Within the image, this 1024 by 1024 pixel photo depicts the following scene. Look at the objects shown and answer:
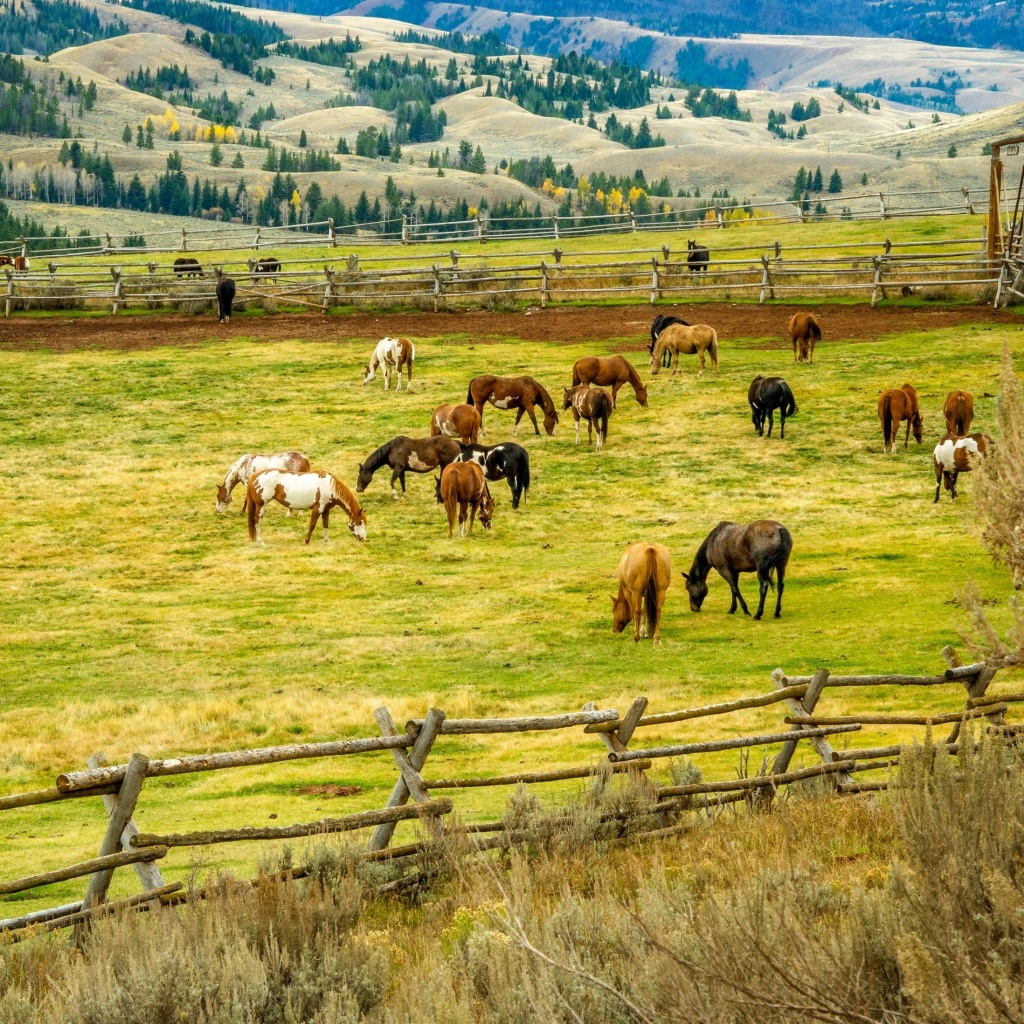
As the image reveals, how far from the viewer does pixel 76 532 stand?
77.8ft

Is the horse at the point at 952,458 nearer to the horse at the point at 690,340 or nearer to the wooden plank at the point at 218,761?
the horse at the point at 690,340

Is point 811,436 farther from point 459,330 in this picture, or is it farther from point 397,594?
point 459,330

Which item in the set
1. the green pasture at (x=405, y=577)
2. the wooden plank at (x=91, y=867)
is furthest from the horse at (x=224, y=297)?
the wooden plank at (x=91, y=867)

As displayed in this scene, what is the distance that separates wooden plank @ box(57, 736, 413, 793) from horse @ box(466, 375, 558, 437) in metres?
19.7

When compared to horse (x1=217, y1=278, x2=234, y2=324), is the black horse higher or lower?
lower

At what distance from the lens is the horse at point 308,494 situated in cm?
2236

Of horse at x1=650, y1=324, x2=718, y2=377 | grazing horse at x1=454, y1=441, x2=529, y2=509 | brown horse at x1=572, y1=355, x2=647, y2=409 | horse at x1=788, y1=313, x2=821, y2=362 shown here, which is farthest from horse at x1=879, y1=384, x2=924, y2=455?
grazing horse at x1=454, y1=441, x2=529, y2=509

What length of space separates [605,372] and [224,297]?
17800mm

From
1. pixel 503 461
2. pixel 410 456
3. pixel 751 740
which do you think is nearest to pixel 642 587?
pixel 751 740

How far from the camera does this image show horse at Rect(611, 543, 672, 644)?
53.5ft

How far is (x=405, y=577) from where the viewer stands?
2062cm

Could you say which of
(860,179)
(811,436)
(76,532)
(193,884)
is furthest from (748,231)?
(860,179)

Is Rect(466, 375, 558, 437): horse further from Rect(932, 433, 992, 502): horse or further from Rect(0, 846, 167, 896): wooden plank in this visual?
Rect(0, 846, 167, 896): wooden plank

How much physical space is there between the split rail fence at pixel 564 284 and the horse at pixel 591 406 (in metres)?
14.6
